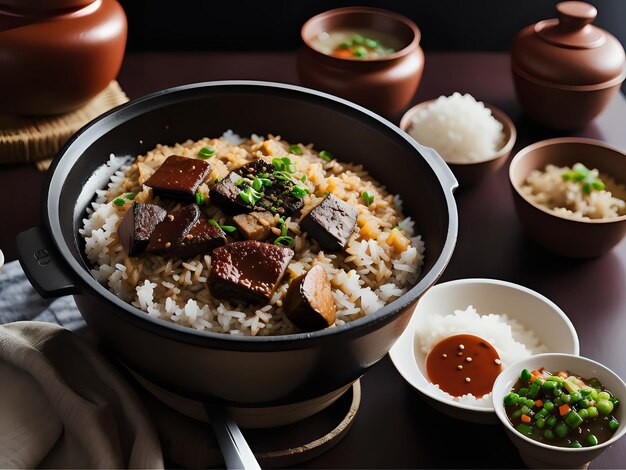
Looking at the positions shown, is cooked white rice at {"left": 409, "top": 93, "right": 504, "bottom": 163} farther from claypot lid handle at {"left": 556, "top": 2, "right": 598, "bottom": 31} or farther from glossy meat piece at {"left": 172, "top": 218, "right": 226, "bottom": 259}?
glossy meat piece at {"left": 172, "top": 218, "right": 226, "bottom": 259}

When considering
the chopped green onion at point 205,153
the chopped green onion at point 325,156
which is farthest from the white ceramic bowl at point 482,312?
the chopped green onion at point 205,153

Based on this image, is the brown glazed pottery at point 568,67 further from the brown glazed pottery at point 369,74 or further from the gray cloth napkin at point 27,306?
the gray cloth napkin at point 27,306

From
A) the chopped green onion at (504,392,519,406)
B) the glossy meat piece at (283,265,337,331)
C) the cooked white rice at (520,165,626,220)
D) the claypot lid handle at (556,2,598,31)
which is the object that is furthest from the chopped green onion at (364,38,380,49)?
the chopped green onion at (504,392,519,406)

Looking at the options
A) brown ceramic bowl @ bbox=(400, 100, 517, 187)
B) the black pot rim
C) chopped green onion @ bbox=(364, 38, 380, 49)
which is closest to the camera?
the black pot rim

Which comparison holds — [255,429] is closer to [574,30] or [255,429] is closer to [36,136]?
[36,136]

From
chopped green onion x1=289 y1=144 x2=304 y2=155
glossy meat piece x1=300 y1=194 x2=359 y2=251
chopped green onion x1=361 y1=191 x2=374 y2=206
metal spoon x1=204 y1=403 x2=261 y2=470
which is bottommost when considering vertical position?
metal spoon x1=204 y1=403 x2=261 y2=470

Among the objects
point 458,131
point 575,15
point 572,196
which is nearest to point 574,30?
point 575,15

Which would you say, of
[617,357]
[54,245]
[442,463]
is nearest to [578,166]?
[617,357]
